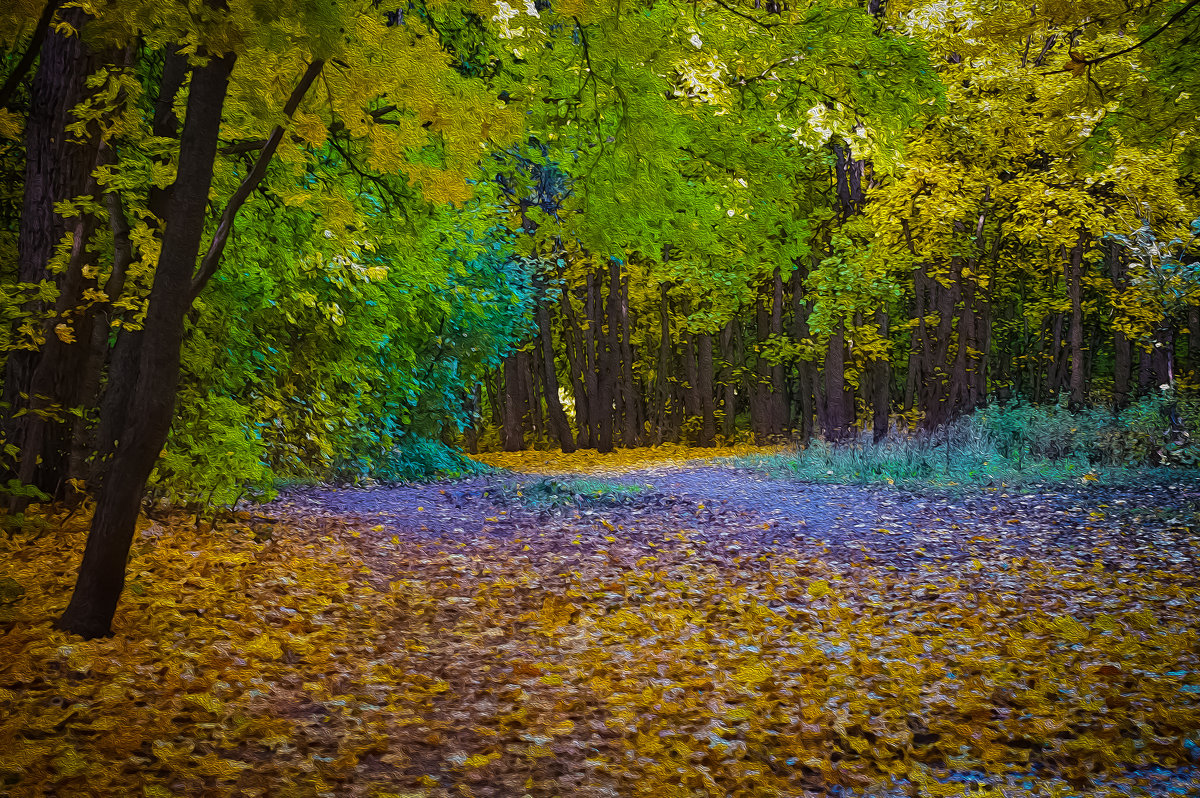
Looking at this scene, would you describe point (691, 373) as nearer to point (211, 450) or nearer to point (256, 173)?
point (211, 450)

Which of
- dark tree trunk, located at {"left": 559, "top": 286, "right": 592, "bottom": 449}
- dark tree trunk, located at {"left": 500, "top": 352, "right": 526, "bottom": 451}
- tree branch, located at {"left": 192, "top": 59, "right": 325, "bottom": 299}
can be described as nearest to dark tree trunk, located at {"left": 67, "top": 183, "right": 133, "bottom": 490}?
tree branch, located at {"left": 192, "top": 59, "right": 325, "bottom": 299}

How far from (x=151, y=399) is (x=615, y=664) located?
321 centimetres

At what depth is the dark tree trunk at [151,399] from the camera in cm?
450

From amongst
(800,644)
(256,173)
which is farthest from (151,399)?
(800,644)

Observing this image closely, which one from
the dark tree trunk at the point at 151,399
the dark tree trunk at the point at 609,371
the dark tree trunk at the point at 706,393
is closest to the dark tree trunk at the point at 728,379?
the dark tree trunk at the point at 706,393

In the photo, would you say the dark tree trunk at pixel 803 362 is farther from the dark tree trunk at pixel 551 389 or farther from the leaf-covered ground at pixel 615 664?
the leaf-covered ground at pixel 615 664

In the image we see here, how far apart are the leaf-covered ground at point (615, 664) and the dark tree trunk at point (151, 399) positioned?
0.27m

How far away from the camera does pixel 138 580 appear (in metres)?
5.45

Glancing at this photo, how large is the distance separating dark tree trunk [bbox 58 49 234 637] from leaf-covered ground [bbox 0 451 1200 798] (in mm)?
269

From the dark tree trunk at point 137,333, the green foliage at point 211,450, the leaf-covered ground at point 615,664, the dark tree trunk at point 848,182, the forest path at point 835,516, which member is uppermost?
the dark tree trunk at point 848,182

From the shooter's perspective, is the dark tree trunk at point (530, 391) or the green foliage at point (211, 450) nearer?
the green foliage at point (211, 450)

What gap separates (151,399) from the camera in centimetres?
452

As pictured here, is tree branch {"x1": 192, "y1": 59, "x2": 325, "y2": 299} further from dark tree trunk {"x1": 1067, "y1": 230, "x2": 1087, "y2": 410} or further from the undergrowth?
dark tree trunk {"x1": 1067, "y1": 230, "x2": 1087, "y2": 410}

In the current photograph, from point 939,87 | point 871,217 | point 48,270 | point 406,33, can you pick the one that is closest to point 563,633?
point 406,33
